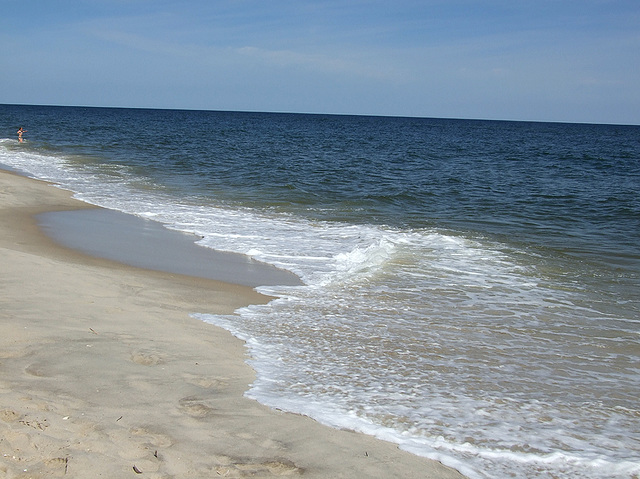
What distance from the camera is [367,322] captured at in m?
5.98

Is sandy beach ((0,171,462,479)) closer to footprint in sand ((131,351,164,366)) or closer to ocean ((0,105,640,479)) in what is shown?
footprint in sand ((131,351,164,366))

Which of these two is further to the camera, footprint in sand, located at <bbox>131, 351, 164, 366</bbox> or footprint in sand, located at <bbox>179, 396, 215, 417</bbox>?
footprint in sand, located at <bbox>131, 351, 164, 366</bbox>

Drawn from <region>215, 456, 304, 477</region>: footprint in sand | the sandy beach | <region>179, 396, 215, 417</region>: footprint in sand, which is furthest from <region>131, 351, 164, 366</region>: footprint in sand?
<region>215, 456, 304, 477</region>: footprint in sand

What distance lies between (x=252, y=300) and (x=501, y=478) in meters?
3.90

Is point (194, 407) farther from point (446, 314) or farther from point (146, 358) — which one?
point (446, 314)

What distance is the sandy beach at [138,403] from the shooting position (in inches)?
123

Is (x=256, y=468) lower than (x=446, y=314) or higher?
lower

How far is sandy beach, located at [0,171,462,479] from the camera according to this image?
311 centimetres

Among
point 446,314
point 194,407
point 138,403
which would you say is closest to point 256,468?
point 194,407

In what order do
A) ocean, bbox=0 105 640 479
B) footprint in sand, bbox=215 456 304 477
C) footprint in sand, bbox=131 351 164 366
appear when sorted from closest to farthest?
footprint in sand, bbox=215 456 304 477
ocean, bbox=0 105 640 479
footprint in sand, bbox=131 351 164 366

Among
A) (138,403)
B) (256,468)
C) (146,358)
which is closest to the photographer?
(256,468)

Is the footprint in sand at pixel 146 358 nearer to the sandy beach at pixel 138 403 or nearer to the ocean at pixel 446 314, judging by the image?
the sandy beach at pixel 138 403

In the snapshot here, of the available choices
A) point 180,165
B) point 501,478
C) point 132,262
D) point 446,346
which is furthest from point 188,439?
point 180,165

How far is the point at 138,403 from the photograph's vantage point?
148 inches
